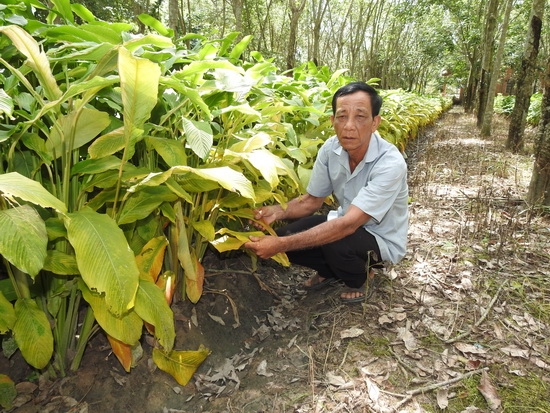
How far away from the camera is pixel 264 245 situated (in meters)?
1.86

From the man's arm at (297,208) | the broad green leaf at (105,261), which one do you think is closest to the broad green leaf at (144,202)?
the broad green leaf at (105,261)

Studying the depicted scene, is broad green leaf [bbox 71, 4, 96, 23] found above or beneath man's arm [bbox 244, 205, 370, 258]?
above

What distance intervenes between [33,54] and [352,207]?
149cm

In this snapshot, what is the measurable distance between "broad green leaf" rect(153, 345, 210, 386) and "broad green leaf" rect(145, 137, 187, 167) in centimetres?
81

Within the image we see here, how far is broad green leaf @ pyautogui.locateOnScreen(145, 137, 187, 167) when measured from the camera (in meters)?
1.48


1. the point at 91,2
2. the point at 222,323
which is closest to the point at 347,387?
the point at 222,323

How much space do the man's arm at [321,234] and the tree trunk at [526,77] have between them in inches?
214

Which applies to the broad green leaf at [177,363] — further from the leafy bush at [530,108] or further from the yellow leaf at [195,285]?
the leafy bush at [530,108]

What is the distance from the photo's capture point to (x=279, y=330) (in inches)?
86.8

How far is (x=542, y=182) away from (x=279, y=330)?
8.80 feet

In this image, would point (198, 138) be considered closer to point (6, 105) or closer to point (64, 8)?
point (6, 105)

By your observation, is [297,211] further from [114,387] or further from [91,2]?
[91,2]

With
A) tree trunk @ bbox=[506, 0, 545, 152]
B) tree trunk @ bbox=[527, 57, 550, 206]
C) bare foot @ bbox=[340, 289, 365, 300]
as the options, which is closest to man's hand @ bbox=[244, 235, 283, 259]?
bare foot @ bbox=[340, 289, 365, 300]

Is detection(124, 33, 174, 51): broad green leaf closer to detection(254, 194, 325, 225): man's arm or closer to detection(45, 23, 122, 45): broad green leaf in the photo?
detection(45, 23, 122, 45): broad green leaf
